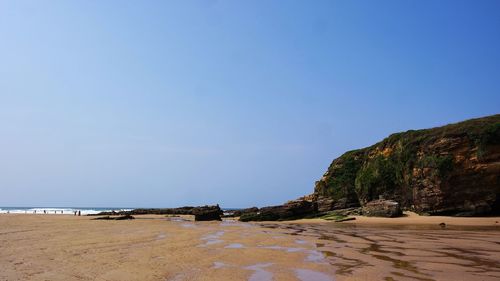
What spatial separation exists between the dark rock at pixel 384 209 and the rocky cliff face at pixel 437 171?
2074mm

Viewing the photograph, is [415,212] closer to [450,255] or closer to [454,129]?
[454,129]

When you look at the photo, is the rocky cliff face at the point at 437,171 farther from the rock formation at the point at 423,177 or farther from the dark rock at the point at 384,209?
the dark rock at the point at 384,209

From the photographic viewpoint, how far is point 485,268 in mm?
10656

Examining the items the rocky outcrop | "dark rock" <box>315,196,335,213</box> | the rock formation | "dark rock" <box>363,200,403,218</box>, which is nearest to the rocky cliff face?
the rock formation

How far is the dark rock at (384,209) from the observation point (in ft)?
116

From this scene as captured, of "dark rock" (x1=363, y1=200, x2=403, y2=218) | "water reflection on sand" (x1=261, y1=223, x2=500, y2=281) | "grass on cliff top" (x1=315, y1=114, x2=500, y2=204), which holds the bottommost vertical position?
A: "water reflection on sand" (x1=261, y1=223, x2=500, y2=281)

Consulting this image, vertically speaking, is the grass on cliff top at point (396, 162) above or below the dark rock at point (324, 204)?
above

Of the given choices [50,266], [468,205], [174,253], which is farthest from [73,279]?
[468,205]

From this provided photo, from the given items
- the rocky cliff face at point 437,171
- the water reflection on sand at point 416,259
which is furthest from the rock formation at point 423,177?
the water reflection on sand at point 416,259

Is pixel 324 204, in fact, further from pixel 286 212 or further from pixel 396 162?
pixel 396 162

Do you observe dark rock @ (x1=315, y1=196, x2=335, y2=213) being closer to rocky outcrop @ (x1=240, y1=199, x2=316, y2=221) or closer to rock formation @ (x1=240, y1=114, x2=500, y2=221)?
rock formation @ (x1=240, y1=114, x2=500, y2=221)

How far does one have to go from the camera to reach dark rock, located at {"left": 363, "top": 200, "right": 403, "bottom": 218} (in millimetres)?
35281

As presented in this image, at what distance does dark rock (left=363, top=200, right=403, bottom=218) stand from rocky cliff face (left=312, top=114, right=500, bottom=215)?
207cm

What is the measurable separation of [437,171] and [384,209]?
574 cm
